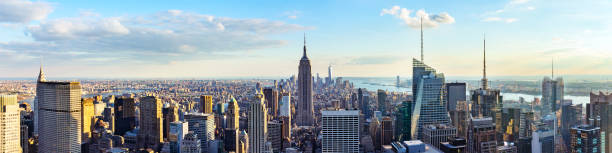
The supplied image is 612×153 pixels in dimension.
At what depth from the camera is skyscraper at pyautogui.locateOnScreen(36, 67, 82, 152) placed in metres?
28.8

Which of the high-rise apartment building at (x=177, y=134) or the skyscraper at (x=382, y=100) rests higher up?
the skyscraper at (x=382, y=100)

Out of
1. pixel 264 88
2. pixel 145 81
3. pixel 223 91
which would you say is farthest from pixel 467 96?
pixel 145 81

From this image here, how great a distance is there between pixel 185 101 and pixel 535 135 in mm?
41312

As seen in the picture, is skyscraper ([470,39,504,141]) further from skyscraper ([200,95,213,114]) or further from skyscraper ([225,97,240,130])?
skyscraper ([200,95,213,114])

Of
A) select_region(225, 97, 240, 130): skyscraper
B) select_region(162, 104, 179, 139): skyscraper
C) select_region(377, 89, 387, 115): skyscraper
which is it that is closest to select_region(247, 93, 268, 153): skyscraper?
select_region(225, 97, 240, 130): skyscraper

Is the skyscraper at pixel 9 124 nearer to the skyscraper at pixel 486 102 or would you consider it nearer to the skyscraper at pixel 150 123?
the skyscraper at pixel 150 123

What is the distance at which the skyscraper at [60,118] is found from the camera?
28750 mm

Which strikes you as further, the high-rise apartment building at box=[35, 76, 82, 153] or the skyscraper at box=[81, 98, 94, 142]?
the skyscraper at box=[81, 98, 94, 142]

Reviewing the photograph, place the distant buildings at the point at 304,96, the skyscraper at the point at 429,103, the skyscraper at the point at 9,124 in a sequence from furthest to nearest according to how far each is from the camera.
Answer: the distant buildings at the point at 304,96 → the skyscraper at the point at 429,103 → the skyscraper at the point at 9,124

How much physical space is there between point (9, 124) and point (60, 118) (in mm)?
3680

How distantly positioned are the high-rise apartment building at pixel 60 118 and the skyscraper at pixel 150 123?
28.7 ft

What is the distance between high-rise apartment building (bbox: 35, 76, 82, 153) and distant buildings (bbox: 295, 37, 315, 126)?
30.1 meters

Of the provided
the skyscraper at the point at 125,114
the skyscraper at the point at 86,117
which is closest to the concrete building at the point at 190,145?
the skyscraper at the point at 86,117

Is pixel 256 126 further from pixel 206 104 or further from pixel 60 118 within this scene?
pixel 206 104
